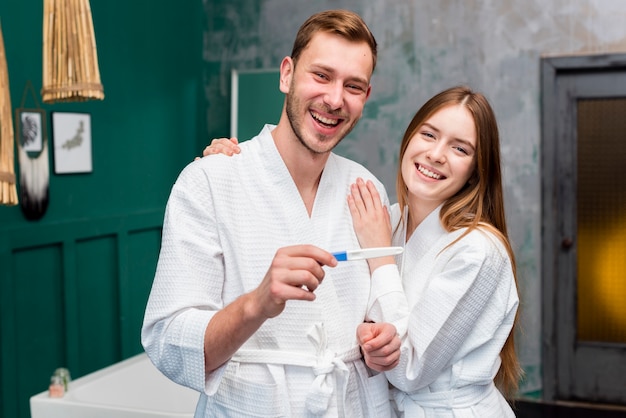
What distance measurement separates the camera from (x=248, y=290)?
149 cm

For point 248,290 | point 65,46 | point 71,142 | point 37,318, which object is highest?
point 65,46

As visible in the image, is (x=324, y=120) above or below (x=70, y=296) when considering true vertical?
above

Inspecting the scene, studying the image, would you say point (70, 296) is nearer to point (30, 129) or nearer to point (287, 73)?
point (30, 129)

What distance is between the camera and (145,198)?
4.13 m

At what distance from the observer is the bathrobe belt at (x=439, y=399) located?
1.75 m

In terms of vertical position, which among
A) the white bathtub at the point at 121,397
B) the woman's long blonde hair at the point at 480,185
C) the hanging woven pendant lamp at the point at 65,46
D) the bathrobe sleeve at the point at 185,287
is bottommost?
the white bathtub at the point at 121,397

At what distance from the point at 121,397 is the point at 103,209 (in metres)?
1.28

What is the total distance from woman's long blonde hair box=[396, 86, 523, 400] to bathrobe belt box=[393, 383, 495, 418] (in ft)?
0.62

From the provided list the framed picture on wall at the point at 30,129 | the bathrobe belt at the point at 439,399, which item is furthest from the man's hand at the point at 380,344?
the framed picture on wall at the point at 30,129

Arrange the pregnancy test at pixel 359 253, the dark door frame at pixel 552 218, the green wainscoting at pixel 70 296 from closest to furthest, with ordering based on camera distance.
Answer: the pregnancy test at pixel 359 253 → the green wainscoting at pixel 70 296 → the dark door frame at pixel 552 218

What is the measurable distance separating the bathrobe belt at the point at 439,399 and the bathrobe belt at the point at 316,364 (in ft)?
0.97

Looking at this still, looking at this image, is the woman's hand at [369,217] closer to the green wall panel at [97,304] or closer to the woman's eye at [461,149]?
the woman's eye at [461,149]

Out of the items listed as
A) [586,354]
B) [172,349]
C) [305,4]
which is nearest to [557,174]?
[586,354]

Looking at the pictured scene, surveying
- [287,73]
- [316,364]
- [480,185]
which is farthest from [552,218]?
[316,364]
